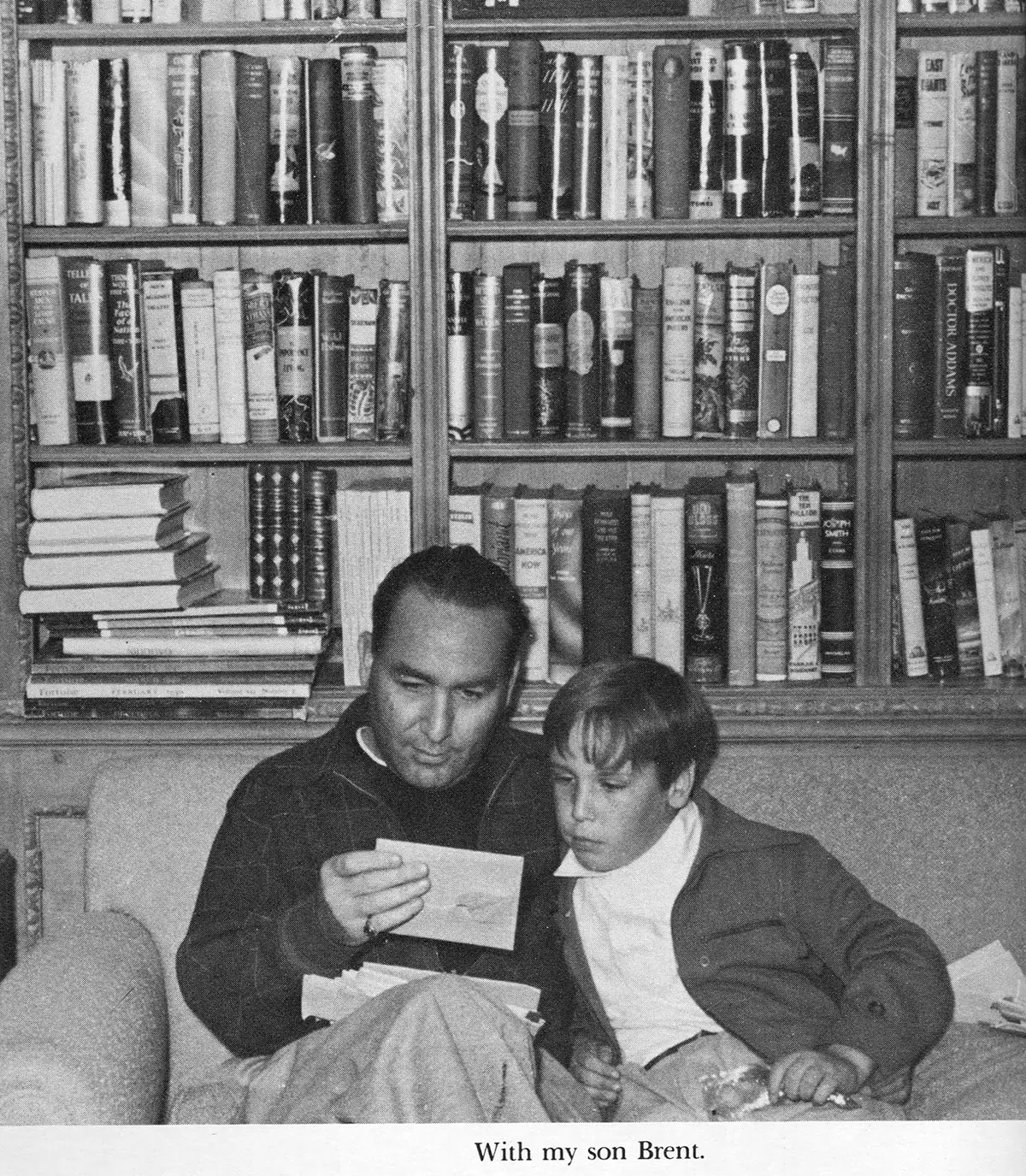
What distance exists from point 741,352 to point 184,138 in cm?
87

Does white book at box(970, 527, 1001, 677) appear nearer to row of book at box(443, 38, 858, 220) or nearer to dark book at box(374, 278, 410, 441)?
row of book at box(443, 38, 858, 220)

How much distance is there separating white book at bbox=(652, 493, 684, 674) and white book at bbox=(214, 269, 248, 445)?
0.63m

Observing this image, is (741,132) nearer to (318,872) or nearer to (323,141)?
(323,141)

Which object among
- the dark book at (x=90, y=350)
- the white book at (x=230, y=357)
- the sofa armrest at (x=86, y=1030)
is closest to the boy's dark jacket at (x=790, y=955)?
the sofa armrest at (x=86, y=1030)

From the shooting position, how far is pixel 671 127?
235 centimetres

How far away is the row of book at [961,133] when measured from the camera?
231cm

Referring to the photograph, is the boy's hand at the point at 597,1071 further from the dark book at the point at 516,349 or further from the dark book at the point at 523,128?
the dark book at the point at 523,128

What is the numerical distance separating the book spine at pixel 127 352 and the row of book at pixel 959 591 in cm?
114

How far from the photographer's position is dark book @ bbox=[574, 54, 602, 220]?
92.4 inches

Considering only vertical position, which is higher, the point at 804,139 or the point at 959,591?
the point at 804,139

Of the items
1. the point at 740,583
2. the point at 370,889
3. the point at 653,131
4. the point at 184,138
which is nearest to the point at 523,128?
the point at 653,131

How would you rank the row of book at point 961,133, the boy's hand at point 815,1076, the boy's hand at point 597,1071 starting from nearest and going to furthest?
1. the boy's hand at point 815,1076
2. the boy's hand at point 597,1071
3. the row of book at point 961,133

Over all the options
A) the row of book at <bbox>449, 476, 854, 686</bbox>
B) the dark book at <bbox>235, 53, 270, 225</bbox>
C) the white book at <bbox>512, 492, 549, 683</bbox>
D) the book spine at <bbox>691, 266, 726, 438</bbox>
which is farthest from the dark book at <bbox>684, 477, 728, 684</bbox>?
the dark book at <bbox>235, 53, 270, 225</bbox>

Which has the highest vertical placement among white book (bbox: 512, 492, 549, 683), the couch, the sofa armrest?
white book (bbox: 512, 492, 549, 683)
